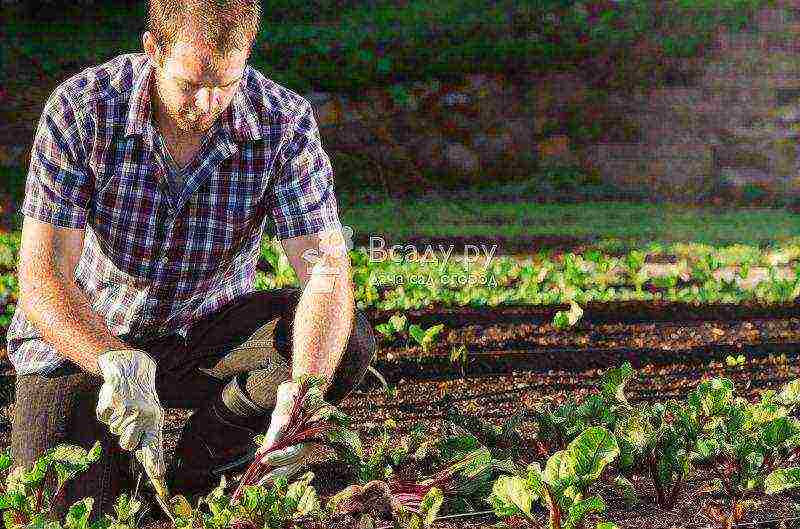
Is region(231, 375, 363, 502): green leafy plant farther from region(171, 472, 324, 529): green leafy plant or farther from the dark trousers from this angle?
the dark trousers

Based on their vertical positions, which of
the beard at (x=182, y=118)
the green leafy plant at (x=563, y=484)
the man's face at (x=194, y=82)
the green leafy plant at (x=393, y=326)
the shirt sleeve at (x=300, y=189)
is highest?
the man's face at (x=194, y=82)

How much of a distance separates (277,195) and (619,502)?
1.16m

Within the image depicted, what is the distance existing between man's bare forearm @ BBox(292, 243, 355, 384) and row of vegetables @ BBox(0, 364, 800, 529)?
0.13 meters

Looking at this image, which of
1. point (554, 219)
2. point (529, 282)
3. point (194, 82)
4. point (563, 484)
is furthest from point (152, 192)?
point (554, 219)

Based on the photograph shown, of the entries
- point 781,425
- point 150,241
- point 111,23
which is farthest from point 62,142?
point 111,23

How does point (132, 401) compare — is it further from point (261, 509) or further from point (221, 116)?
point (221, 116)

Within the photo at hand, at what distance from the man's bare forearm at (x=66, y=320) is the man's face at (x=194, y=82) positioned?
46 centimetres

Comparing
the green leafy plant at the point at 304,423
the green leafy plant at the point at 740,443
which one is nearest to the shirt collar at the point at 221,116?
the green leafy plant at the point at 304,423

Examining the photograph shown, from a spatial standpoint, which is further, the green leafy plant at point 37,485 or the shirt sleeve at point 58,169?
the shirt sleeve at point 58,169

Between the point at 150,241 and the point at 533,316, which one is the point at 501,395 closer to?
the point at 533,316

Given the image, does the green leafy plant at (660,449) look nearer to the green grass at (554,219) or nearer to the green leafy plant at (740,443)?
the green leafy plant at (740,443)

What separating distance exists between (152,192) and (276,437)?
0.67 metres

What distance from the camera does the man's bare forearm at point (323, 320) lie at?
8.43 feet

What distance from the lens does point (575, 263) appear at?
5.07 meters
